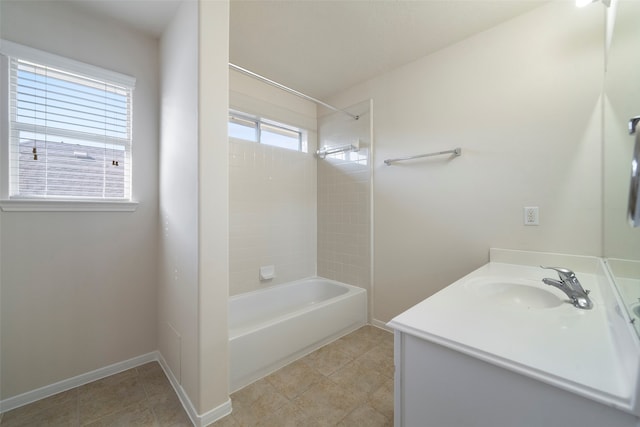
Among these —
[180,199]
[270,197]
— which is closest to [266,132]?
[270,197]

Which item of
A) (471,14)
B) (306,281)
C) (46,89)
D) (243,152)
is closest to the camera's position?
(46,89)

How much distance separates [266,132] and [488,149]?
210cm

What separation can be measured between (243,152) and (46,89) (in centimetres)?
136

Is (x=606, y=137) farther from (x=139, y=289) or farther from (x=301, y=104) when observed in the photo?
(x=139, y=289)

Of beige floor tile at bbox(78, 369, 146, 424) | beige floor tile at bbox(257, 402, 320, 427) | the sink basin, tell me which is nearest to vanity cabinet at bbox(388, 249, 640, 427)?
the sink basin

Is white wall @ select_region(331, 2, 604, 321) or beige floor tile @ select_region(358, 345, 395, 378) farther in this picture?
beige floor tile @ select_region(358, 345, 395, 378)

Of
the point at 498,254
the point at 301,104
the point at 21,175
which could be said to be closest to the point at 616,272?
the point at 498,254

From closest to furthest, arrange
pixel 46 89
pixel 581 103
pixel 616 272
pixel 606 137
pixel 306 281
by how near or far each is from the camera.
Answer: pixel 616 272
pixel 606 137
pixel 581 103
pixel 46 89
pixel 306 281

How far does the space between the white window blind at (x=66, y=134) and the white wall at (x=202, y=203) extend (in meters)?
0.63

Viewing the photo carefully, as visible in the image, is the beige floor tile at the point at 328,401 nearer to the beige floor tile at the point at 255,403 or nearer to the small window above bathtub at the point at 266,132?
the beige floor tile at the point at 255,403

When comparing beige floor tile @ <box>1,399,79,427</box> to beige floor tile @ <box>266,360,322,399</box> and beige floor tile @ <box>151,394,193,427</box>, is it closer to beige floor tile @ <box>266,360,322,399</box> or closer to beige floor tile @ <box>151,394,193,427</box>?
beige floor tile @ <box>151,394,193,427</box>

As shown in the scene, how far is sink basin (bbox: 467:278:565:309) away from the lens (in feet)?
4.28

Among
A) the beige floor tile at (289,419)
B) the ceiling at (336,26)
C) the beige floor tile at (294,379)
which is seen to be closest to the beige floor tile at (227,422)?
the beige floor tile at (289,419)

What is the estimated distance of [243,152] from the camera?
100.0 inches
